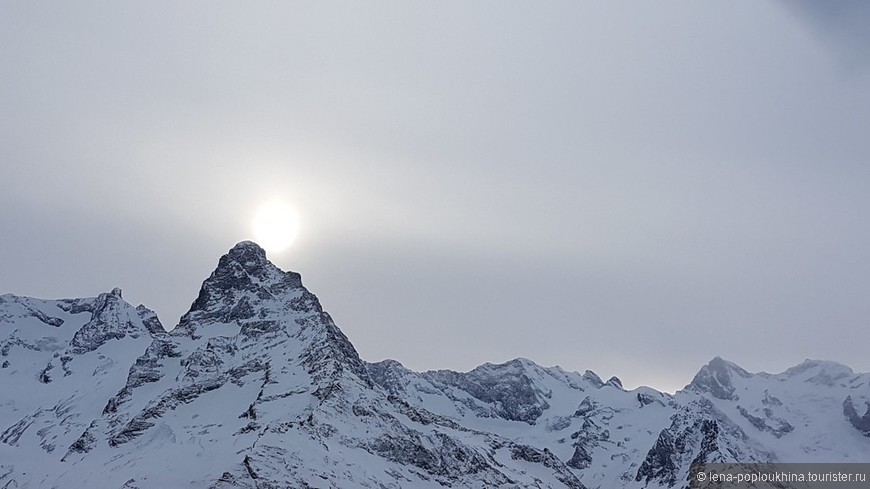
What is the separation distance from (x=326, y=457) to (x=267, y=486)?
1919cm

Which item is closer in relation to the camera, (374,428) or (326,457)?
(326,457)

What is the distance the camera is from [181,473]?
16800cm

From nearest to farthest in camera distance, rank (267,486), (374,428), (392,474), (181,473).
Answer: (267,486) → (181,473) → (392,474) → (374,428)

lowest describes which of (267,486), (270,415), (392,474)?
(267,486)

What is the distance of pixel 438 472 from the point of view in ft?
650

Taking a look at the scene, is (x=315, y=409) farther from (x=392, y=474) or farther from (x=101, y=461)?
(x=101, y=461)

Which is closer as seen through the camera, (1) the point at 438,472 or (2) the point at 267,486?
(2) the point at 267,486

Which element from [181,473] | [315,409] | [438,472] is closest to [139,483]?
[181,473]

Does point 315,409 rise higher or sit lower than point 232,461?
higher

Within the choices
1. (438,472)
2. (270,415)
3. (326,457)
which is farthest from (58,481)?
(438,472)

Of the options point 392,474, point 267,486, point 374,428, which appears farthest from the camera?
point 374,428

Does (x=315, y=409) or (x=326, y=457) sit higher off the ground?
(x=315, y=409)

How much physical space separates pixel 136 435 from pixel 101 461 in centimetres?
958

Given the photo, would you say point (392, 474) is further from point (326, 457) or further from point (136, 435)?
point (136, 435)
